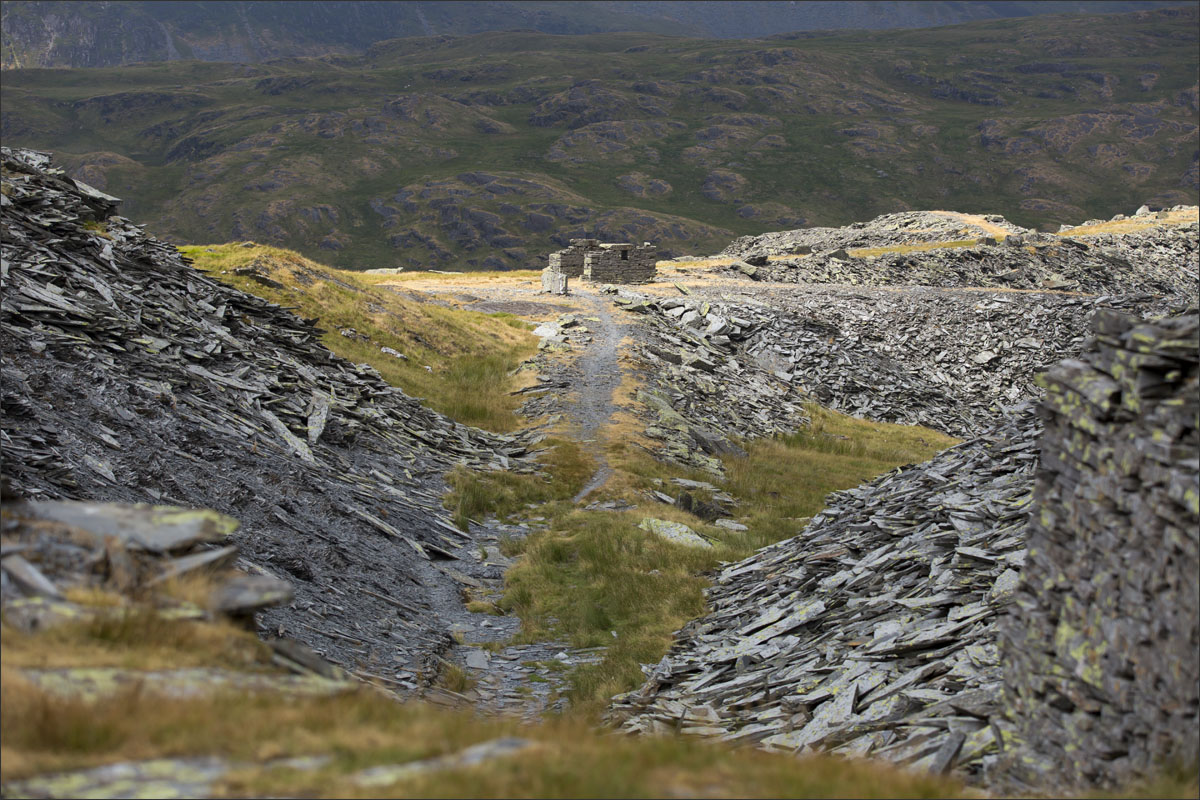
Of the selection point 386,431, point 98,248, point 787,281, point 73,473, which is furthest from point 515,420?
point 787,281

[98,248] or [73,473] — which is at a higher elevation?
[98,248]

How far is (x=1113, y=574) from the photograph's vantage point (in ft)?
24.6

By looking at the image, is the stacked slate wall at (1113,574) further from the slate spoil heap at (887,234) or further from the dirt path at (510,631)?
the slate spoil heap at (887,234)

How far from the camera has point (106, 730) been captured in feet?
19.7

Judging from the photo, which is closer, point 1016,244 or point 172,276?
point 172,276

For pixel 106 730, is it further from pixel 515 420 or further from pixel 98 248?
pixel 515 420

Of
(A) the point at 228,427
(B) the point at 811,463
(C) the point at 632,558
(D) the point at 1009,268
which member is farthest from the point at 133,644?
(D) the point at 1009,268

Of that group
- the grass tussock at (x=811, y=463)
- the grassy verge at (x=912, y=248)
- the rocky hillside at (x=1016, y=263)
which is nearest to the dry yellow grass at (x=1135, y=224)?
the rocky hillside at (x=1016, y=263)

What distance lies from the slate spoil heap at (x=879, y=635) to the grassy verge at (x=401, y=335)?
16.6 meters

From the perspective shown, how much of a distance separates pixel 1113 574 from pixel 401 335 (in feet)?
112

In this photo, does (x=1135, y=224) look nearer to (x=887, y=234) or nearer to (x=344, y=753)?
(x=887, y=234)

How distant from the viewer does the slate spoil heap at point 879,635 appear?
1012cm

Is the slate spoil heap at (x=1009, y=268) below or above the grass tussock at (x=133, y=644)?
below

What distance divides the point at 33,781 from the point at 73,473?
961 cm
